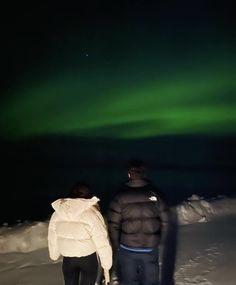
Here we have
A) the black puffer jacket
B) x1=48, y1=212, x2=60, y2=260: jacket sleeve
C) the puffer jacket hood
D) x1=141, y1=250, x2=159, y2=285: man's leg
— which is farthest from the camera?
x1=141, y1=250, x2=159, y2=285: man's leg

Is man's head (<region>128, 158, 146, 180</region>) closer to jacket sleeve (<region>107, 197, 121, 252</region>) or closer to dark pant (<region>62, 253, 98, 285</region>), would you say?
jacket sleeve (<region>107, 197, 121, 252</region>)

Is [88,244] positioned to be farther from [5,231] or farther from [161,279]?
[5,231]

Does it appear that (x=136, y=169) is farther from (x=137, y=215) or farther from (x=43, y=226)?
(x=43, y=226)

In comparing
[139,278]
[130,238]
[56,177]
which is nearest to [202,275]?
[139,278]

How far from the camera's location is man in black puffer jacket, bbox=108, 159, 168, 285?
12.8ft

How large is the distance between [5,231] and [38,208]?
484 inches

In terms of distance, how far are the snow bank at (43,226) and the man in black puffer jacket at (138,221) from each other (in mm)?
3640

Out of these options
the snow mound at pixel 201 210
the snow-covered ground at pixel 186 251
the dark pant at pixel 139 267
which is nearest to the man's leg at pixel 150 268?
the dark pant at pixel 139 267

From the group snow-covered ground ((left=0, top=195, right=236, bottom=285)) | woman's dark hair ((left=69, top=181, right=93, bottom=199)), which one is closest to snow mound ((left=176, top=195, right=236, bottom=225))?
snow-covered ground ((left=0, top=195, right=236, bottom=285))

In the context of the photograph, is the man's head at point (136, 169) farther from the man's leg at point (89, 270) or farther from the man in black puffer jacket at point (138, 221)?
the man's leg at point (89, 270)

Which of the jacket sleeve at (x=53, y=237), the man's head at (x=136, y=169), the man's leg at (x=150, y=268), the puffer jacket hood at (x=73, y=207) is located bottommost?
the man's leg at (x=150, y=268)

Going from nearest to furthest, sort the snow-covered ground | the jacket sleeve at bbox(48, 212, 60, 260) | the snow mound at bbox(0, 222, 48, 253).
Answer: the jacket sleeve at bbox(48, 212, 60, 260)
the snow-covered ground
the snow mound at bbox(0, 222, 48, 253)

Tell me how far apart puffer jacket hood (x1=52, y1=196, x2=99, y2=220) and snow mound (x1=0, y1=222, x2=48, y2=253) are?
3.84 metres

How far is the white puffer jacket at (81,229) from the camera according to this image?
3.69 m
